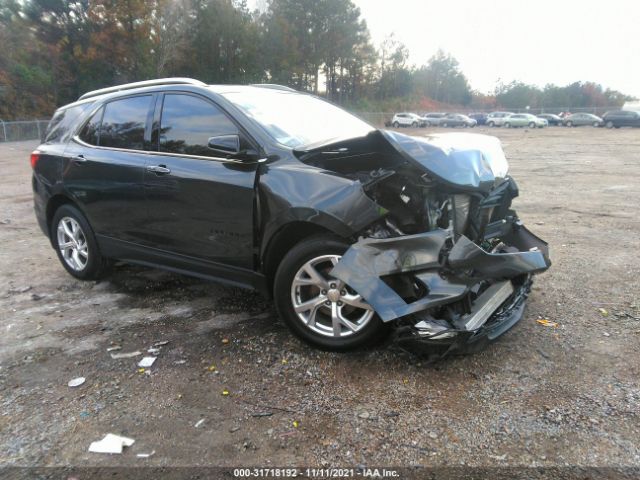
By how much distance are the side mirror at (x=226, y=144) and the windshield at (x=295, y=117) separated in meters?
0.28

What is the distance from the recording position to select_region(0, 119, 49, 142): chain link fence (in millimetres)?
27812

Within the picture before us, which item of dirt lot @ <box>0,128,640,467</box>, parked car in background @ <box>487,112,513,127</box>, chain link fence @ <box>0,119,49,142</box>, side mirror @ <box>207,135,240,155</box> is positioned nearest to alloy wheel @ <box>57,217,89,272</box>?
dirt lot @ <box>0,128,640,467</box>

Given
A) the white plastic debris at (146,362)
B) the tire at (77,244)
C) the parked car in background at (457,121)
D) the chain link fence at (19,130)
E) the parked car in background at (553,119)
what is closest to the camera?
the white plastic debris at (146,362)

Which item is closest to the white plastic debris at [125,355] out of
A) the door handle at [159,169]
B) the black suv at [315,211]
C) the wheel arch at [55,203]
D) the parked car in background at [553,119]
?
the black suv at [315,211]

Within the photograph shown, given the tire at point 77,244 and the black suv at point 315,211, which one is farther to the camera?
the tire at point 77,244

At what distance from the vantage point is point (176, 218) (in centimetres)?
398

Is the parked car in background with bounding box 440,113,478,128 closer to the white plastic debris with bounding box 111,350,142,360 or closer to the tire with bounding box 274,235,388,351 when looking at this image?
the tire with bounding box 274,235,388,351

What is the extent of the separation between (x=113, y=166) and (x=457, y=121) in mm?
47415

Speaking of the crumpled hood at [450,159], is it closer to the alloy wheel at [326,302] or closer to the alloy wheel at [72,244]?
the alloy wheel at [326,302]

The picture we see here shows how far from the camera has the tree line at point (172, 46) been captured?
125 ft

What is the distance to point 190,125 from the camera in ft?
13.0

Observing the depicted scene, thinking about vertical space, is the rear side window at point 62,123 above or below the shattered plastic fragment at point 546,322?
above

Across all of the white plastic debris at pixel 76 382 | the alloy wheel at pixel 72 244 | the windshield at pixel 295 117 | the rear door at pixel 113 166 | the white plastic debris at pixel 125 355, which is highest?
the windshield at pixel 295 117

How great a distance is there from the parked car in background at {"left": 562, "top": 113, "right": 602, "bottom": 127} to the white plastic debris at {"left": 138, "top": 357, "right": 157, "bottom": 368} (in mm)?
47216
